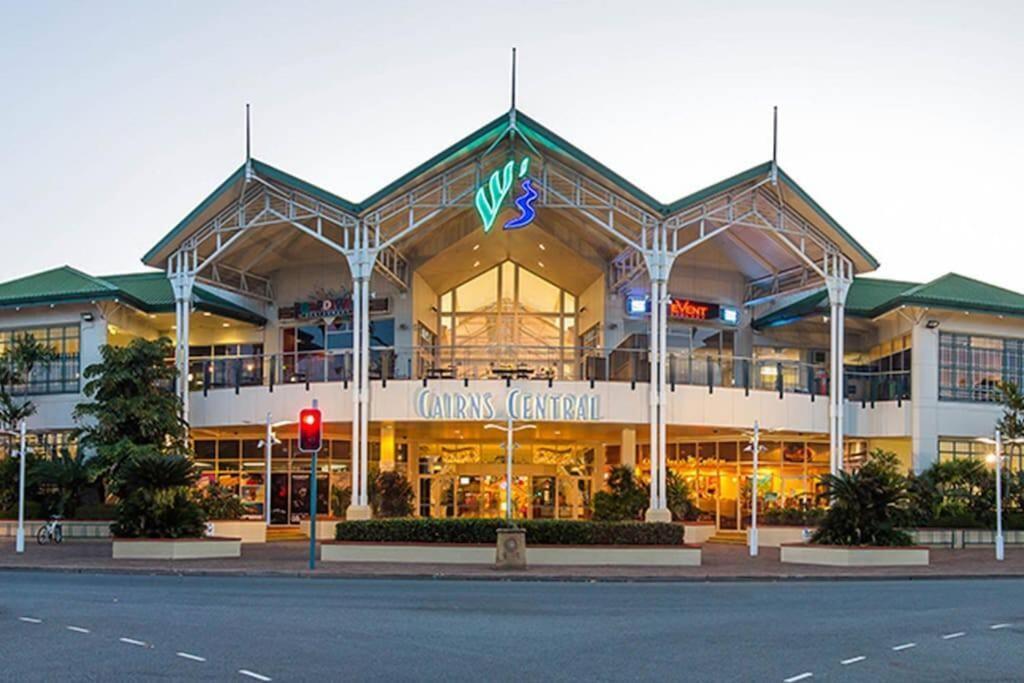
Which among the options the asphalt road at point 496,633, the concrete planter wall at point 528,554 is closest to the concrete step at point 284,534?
the concrete planter wall at point 528,554

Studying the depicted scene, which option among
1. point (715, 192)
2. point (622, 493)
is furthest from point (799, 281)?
point (622, 493)

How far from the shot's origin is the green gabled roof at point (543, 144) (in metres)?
37.2

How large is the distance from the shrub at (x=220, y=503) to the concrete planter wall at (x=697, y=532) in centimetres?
1385

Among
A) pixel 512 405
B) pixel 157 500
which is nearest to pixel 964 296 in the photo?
pixel 512 405

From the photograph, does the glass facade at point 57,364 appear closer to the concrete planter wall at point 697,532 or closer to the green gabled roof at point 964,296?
the concrete planter wall at point 697,532

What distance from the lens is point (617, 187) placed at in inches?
1496

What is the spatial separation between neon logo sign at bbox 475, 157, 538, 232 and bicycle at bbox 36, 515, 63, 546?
15.2 meters

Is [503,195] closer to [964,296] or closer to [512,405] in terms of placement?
[512,405]

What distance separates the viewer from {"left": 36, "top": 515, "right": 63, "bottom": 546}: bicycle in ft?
123

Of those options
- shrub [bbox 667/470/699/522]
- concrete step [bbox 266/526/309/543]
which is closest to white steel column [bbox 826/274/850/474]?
shrub [bbox 667/470/699/522]

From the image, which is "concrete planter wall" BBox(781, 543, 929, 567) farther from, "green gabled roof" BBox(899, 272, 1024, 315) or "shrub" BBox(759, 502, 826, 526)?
"green gabled roof" BBox(899, 272, 1024, 315)

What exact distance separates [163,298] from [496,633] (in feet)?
106

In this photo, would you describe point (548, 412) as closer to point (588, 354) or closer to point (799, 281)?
point (588, 354)

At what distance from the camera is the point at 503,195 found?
3641 centimetres
